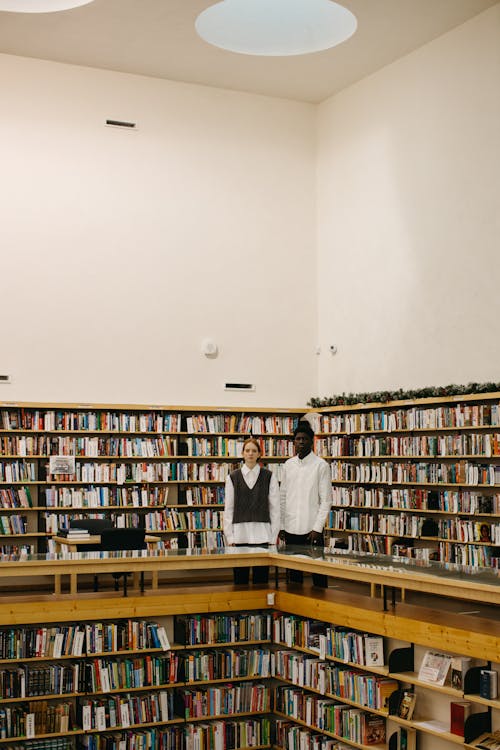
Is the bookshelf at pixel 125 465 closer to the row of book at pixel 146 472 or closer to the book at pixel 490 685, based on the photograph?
the row of book at pixel 146 472

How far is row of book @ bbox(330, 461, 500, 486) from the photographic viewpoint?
29.9 feet

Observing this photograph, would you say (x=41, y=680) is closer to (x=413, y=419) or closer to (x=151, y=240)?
(x=413, y=419)

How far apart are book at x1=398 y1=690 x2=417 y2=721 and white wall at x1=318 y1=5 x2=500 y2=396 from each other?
380cm

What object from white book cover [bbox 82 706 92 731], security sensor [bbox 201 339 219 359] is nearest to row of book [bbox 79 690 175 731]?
white book cover [bbox 82 706 92 731]

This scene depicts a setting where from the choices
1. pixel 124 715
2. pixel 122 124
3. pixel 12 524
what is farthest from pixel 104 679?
pixel 122 124

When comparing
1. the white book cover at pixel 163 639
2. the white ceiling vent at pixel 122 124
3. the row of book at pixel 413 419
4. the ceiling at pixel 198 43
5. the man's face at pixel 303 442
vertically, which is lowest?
the white book cover at pixel 163 639

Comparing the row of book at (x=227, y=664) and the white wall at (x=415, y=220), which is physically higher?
the white wall at (x=415, y=220)

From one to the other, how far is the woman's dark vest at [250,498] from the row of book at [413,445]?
2003 millimetres

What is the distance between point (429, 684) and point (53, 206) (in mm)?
7198

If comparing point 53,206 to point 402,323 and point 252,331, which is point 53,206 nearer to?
point 252,331

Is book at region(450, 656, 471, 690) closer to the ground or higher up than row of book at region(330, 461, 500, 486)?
closer to the ground

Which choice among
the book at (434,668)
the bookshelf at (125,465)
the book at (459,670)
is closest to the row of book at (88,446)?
the bookshelf at (125,465)

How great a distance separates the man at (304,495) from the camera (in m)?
8.41

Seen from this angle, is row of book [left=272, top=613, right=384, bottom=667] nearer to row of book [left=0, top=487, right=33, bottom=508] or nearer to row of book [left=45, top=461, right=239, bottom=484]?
row of book [left=45, top=461, right=239, bottom=484]
